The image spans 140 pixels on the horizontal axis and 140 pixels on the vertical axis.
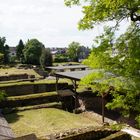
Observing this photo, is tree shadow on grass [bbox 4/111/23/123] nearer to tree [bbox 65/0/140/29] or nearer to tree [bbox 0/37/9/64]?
tree [bbox 65/0/140/29]

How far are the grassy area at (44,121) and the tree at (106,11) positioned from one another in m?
10.3

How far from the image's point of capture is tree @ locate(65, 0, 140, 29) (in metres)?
11.5

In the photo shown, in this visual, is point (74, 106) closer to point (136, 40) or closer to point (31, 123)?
point (31, 123)

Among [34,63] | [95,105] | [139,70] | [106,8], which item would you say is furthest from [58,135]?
[34,63]

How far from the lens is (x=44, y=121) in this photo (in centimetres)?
2353

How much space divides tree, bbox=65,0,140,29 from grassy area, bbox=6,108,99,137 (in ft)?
33.9

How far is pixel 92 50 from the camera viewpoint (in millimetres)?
12812

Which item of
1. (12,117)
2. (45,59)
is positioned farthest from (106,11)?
(45,59)

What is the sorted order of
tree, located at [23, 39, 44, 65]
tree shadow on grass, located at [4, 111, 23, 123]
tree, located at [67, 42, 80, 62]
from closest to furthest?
tree shadow on grass, located at [4, 111, 23, 123] < tree, located at [23, 39, 44, 65] < tree, located at [67, 42, 80, 62]

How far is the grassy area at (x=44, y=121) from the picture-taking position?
2120 centimetres

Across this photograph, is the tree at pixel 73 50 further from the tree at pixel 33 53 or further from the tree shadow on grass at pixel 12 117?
the tree shadow on grass at pixel 12 117

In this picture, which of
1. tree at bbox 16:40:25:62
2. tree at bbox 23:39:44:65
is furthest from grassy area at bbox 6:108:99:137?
tree at bbox 16:40:25:62

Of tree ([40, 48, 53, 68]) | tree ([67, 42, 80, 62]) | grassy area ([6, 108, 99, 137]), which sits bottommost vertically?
grassy area ([6, 108, 99, 137])

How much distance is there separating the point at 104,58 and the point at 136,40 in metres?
1.52
